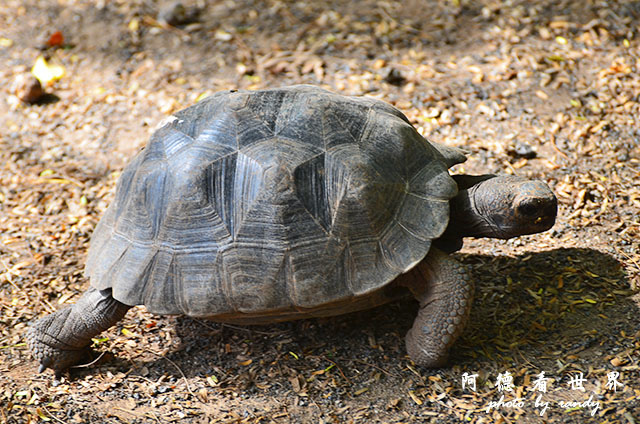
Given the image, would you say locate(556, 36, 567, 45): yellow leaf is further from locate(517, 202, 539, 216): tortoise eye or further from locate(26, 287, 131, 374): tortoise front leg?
locate(26, 287, 131, 374): tortoise front leg

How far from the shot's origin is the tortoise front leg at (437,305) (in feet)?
11.5

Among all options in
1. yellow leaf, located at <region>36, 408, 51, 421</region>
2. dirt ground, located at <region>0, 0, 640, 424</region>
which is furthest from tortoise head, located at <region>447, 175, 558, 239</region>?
yellow leaf, located at <region>36, 408, 51, 421</region>

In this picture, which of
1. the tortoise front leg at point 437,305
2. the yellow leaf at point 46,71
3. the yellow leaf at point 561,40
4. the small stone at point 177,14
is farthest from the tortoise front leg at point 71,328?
the yellow leaf at point 561,40

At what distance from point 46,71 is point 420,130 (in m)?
4.32

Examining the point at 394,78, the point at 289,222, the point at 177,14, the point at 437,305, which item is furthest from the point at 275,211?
the point at 177,14

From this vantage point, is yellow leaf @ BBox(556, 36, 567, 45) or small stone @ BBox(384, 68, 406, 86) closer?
small stone @ BBox(384, 68, 406, 86)

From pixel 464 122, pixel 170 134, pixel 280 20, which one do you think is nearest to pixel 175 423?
pixel 170 134

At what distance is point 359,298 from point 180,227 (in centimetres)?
107

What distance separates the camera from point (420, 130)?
550 cm

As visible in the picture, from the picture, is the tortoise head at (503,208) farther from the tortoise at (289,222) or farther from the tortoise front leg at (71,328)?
the tortoise front leg at (71,328)

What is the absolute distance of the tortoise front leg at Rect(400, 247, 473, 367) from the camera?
3.50 metres

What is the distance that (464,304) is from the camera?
350 centimetres

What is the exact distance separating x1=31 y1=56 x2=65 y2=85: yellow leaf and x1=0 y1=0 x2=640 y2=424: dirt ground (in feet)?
0.29

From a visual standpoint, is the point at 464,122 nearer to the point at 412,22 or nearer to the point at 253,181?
the point at 412,22
